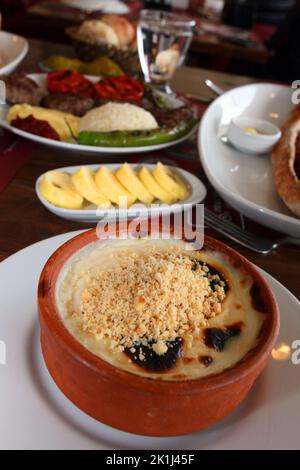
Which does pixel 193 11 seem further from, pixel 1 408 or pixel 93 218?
pixel 1 408

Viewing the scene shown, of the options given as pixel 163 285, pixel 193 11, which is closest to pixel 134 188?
pixel 163 285

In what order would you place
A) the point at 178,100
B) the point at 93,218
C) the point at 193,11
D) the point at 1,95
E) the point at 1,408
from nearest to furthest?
1. the point at 1,408
2. the point at 93,218
3. the point at 1,95
4. the point at 178,100
5. the point at 193,11

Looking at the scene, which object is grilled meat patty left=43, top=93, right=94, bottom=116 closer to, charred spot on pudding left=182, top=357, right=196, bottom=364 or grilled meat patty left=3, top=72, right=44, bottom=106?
grilled meat patty left=3, top=72, right=44, bottom=106

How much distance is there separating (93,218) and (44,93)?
2.16ft

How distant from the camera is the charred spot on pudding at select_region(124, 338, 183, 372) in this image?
1.65ft

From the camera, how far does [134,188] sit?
950mm

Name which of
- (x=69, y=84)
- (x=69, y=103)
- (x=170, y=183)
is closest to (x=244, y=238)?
(x=170, y=183)

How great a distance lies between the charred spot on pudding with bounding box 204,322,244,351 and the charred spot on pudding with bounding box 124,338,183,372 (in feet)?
0.13

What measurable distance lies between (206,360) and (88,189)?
1.61 ft

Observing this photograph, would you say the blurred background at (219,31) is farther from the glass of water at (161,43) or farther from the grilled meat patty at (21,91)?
the grilled meat patty at (21,91)

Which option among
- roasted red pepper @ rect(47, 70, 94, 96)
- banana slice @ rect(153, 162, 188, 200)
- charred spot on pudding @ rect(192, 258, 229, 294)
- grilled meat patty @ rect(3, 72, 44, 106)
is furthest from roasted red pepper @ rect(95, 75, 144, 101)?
charred spot on pudding @ rect(192, 258, 229, 294)

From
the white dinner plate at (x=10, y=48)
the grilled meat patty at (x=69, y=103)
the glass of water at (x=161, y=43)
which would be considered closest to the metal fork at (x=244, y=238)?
the grilled meat patty at (x=69, y=103)

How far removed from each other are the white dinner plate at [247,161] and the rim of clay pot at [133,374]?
306 millimetres

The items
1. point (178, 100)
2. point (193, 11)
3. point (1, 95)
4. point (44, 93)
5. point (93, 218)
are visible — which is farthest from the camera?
point (193, 11)
